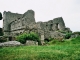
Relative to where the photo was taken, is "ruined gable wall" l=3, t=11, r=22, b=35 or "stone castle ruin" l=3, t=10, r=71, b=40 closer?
"stone castle ruin" l=3, t=10, r=71, b=40

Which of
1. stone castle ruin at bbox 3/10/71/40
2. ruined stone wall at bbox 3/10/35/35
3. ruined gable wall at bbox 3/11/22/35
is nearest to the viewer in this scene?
stone castle ruin at bbox 3/10/71/40

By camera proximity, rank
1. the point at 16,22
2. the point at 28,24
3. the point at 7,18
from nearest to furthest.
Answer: the point at 28,24 < the point at 16,22 < the point at 7,18

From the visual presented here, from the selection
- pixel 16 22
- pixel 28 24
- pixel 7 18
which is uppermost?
pixel 7 18

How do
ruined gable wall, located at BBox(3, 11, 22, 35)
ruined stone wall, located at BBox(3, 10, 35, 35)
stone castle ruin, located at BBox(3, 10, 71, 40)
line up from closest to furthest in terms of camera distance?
1. stone castle ruin, located at BBox(3, 10, 71, 40)
2. ruined stone wall, located at BBox(3, 10, 35, 35)
3. ruined gable wall, located at BBox(3, 11, 22, 35)

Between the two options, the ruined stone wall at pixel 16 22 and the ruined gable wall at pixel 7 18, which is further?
the ruined gable wall at pixel 7 18

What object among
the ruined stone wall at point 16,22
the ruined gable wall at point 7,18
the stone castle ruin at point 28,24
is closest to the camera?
the stone castle ruin at point 28,24

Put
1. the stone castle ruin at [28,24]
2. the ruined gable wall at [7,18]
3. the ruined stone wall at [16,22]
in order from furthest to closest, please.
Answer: the ruined gable wall at [7,18]
the ruined stone wall at [16,22]
the stone castle ruin at [28,24]

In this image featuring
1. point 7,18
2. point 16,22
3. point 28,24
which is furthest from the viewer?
point 7,18

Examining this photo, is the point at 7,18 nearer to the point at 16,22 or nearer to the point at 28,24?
the point at 16,22

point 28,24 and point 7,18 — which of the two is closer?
point 28,24

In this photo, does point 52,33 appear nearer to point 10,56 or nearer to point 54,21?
point 54,21

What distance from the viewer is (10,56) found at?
14750mm

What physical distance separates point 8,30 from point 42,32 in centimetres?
2264

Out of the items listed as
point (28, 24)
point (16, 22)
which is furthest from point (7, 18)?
point (28, 24)
